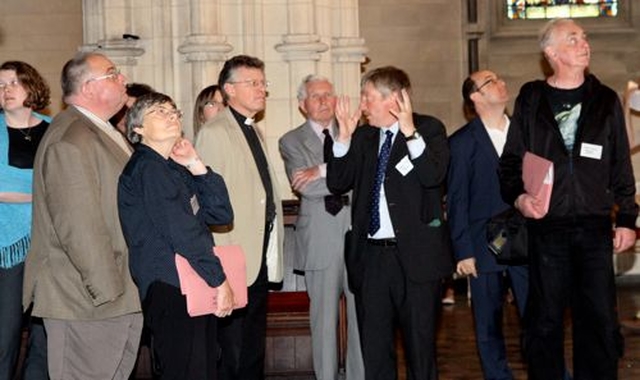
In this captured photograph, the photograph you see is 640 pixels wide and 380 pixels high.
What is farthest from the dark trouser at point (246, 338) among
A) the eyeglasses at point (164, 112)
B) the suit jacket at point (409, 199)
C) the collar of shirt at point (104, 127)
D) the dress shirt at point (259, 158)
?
the eyeglasses at point (164, 112)

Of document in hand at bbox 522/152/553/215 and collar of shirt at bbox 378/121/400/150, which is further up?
collar of shirt at bbox 378/121/400/150

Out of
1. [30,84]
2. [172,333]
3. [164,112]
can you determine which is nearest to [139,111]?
[164,112]

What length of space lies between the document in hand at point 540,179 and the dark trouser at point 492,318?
3.09 ft

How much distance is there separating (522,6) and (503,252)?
7.92 m

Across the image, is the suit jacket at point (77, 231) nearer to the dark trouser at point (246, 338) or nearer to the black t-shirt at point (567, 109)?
the dark trouser at point (246, 338)

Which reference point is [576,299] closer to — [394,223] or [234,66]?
[394,223]

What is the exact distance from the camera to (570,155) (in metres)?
6.31

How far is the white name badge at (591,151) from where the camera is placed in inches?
247

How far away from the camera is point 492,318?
7.21 m

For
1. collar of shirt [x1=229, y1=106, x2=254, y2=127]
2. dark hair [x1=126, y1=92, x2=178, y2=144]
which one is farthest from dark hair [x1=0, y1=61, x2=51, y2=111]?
dark hair [x1=126, y1=92, x2=178, y2=144]

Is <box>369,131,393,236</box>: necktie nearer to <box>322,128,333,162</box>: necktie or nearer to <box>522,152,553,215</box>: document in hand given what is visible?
<box>522,152,553,215</box>: document in hand

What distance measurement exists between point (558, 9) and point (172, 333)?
9.55 metres

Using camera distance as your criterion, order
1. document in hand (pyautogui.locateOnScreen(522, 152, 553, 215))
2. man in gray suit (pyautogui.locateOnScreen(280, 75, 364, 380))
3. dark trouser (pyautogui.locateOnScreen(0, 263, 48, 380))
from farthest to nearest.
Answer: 1. man in gray suit (pyautogui.locateOnScreen(280, 75, 364, 380))
2. dark trouser (pyautogui.locateOnScreen(0, 263, 48, 380))
3. document in hand (pyautogui.locateOnScreen(522, 152, 553, 215))

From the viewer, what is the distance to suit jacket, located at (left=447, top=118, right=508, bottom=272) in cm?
719
